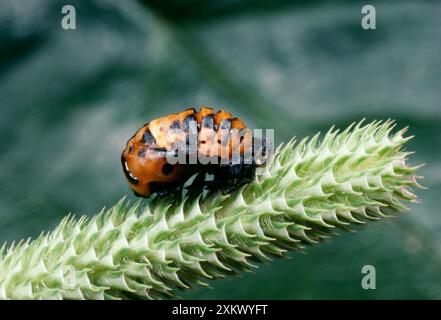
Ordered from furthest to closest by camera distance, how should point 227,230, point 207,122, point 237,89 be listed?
point 237,89 → point 207,122 → point 227,230

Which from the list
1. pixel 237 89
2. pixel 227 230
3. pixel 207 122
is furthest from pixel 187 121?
pixel 237 89

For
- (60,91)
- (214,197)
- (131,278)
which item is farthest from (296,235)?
(60,91)

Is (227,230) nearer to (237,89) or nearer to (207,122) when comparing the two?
(207,122)

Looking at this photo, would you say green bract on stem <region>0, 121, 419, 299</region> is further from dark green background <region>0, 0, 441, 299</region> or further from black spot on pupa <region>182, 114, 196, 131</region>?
dark green background <region>0, 0, 441, 299</region>

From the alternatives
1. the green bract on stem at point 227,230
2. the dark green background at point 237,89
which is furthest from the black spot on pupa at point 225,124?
the dark green background at point 237,89

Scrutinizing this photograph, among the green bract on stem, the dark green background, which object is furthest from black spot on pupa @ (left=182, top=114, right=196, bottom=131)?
the dark green background
